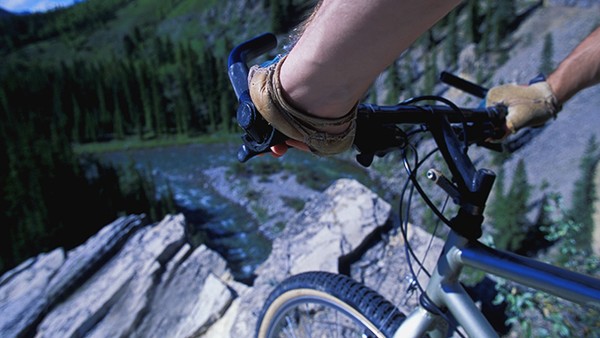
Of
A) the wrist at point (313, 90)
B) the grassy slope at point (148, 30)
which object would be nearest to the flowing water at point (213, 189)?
the wrist at point (313, 90)

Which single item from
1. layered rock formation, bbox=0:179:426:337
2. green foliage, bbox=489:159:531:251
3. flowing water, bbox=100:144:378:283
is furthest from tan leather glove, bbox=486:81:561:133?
green foliage, bbox=489:159:531:251

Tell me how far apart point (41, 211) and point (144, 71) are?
29148 millimetres

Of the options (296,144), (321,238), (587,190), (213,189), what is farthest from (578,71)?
(213,189)

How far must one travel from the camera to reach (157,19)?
75.0 m

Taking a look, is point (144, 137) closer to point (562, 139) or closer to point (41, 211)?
point (41, 211)

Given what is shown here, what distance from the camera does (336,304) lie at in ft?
5.74

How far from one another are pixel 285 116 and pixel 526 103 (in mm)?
1079

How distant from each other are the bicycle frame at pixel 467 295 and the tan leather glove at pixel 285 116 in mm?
544

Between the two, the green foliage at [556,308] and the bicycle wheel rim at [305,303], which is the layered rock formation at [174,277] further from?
the bicycle wheel rim at [305,303]

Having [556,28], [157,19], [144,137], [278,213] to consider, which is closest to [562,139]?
[556,28]

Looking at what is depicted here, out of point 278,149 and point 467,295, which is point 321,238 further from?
point 278,149

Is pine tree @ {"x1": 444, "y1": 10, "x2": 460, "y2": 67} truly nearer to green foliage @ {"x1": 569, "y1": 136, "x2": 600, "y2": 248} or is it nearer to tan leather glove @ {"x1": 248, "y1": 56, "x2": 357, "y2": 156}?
green foliage @ {"x1": 569, "y1": 136, "x2": 600, "y2": 248}

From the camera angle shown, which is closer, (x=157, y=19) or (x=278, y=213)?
(x=278, y=213)

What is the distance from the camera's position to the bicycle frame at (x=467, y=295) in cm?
101
